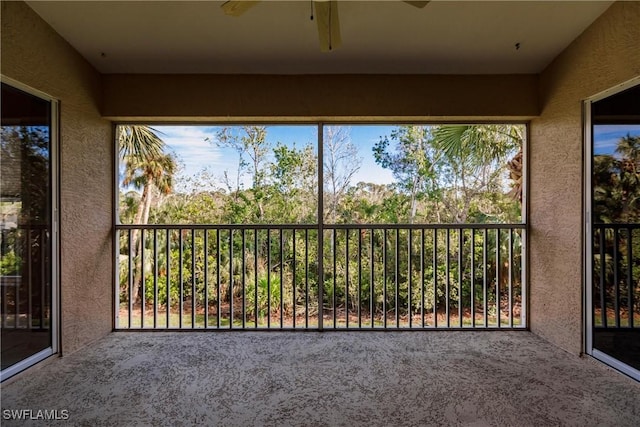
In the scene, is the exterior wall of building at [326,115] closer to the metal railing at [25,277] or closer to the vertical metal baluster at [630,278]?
the metal railing at [25,277]

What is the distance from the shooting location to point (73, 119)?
260 centimetres

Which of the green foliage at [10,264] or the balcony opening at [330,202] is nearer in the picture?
the green foliage at [10,264]

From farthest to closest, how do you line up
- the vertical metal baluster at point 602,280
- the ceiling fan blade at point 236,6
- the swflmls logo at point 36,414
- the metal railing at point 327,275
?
the metal railing at point 327,275 < the vertical metal baluster at point 602,280 < the swflmls logo at point 36,414 < the ceiling fan blade at point 236,6

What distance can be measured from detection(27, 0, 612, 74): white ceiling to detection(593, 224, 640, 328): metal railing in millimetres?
1497

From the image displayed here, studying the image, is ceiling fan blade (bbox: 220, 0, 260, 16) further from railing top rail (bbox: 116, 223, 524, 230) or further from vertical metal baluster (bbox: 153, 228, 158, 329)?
vertical metal baluster (bbox: 153, 228, 158, 329)

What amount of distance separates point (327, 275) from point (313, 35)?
7.35 ft

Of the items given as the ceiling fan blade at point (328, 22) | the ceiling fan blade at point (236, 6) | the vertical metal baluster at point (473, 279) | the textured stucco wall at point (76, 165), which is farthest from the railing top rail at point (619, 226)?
the textured stucco wall at point (76, 165)

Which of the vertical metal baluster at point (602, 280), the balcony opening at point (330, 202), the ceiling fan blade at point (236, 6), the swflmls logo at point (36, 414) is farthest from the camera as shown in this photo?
the balcony opening at point (330, 202)

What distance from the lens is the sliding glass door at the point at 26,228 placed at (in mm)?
2090

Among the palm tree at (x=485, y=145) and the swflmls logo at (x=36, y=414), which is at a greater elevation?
the palm tree at (x=485, y=145)

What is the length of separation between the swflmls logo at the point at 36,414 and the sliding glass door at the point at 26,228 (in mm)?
433

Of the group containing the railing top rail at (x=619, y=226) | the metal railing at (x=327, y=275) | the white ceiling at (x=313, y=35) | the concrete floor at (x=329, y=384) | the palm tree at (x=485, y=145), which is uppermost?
the white ceiling at (x=313, y=35)

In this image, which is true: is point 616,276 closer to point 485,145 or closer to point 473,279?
point 473,279

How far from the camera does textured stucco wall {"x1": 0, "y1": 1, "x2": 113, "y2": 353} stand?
2.18 metres
